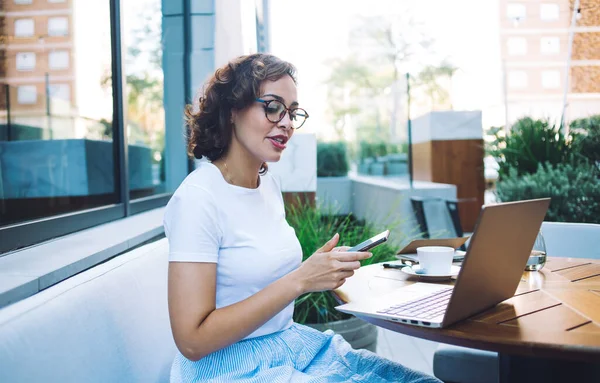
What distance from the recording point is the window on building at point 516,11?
8.17 meters

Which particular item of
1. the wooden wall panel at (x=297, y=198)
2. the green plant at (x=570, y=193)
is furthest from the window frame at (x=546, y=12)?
the wooden wall panel at (x=297, y=198)

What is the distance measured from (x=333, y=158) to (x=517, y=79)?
3.00 meters

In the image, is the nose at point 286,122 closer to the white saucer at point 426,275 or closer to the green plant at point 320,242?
the white saucer at point 426,275

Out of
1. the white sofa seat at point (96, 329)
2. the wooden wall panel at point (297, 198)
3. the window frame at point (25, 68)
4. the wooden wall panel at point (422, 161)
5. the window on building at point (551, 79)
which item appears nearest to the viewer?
the white sofa seat at point (96, 329)

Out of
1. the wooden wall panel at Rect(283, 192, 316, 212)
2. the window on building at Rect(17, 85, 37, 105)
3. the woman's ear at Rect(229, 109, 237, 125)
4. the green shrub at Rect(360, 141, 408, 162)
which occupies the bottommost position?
the wooden wall panel at Rect(283, 192, 316, 212)

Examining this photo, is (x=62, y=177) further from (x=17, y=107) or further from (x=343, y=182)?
(x=343, y=182)

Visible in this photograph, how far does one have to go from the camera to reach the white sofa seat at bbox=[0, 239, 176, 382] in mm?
865

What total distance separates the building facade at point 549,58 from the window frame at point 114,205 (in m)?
4.23

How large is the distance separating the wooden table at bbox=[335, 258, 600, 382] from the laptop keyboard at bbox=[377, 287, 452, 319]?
0.03 metres

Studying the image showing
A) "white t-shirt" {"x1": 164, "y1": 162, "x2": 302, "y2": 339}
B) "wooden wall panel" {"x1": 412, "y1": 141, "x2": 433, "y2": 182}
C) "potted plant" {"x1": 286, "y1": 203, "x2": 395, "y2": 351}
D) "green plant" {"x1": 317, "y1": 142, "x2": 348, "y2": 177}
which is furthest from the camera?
"green plant" {"x1": 317, "y1": 142, "x2": 348, "y2": 177}

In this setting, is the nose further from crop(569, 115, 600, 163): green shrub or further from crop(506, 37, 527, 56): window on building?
crop(506, 37, 527, 56): window on building

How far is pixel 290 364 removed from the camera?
3.96ft

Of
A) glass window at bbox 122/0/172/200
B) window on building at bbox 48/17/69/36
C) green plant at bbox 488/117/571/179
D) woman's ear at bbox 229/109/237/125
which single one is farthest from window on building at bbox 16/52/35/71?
green plant at bbox 488/117/571/179

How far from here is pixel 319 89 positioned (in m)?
8.39
